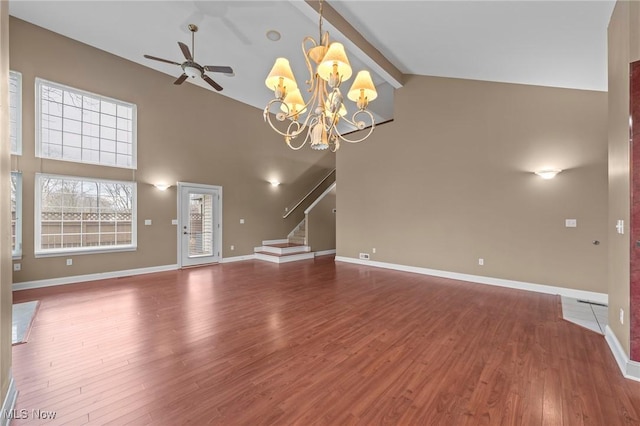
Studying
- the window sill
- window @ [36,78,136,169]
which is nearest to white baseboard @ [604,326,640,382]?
the window sill

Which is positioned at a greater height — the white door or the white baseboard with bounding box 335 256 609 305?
the white door

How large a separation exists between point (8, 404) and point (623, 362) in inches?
185

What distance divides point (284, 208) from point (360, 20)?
6.09 metres

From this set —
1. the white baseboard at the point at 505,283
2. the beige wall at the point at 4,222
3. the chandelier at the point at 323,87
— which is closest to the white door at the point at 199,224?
the white baseboard at the point at 505,283

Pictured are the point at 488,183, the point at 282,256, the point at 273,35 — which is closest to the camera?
the point at 273,35

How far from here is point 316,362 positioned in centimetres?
246

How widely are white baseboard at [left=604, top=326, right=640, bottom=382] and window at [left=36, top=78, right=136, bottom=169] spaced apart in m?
8.05

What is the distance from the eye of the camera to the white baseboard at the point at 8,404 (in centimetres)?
167

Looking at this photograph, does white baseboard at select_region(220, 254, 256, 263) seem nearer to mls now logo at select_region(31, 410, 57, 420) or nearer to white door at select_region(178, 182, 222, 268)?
white door at select_region(178, 182, 222, 268)

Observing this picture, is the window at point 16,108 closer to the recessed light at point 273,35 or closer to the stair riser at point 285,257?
the recessed light at point 273,35

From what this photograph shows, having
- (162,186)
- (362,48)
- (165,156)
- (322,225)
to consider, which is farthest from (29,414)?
(322,225)

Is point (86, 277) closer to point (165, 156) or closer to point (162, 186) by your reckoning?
point (162, 186)

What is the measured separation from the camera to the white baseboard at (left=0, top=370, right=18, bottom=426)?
65.7 inches

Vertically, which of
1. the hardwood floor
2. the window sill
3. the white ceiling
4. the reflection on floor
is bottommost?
the hardwood floor
